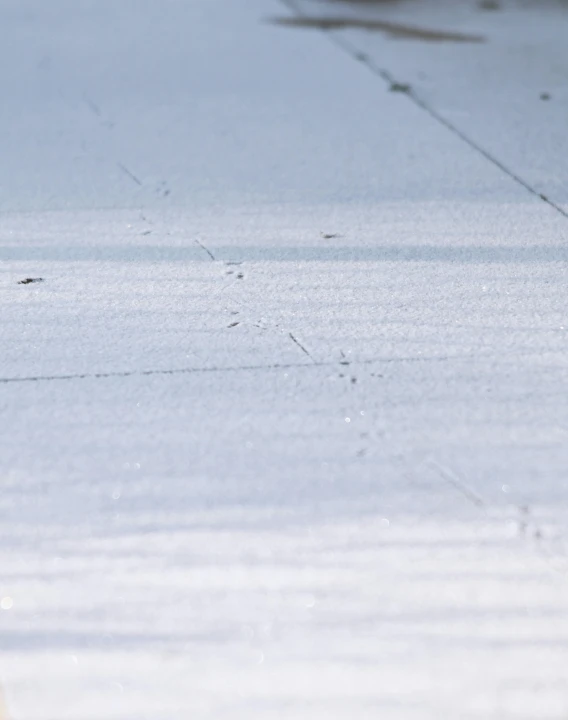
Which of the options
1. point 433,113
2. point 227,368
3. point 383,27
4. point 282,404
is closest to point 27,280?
point 227,368

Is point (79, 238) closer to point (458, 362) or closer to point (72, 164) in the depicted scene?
point (72, 164)

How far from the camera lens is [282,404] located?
2883 mm

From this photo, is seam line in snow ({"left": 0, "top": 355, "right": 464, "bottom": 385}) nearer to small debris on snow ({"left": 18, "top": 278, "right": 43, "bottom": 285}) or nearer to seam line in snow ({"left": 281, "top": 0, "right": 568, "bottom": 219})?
small debris on snow ({"left": 18, "top": 278, "right": 43, "bottom": 285})

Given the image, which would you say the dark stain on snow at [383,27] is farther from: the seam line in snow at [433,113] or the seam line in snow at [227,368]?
the seam line in snow at [227,368]

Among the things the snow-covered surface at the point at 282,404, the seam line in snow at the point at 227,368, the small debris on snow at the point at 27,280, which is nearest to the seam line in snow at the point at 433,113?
the snow-covered surface at the point at 282,404

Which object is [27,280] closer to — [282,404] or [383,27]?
[282,404]

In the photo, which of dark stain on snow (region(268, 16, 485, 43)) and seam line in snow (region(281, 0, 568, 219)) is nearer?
seam line in snow (region(281, 0, 568, 219))

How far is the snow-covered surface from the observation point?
209 centimetres

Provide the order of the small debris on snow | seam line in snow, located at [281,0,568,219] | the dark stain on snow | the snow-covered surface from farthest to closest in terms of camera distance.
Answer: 1. the dark stain on snow
2. seam line in snow, located at [281,0,568,219]
3. the small debris on snow
4. the snow-covered surface

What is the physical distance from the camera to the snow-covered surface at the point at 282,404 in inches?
82.1

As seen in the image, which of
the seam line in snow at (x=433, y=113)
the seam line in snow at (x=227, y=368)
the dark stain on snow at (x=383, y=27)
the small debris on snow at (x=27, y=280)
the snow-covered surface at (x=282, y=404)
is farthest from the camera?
the dark stain on snow at (x=383, y=27)

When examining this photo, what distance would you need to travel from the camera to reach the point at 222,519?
2.45 meters

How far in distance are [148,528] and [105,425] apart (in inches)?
16.8

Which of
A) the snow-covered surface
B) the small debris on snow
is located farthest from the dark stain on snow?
the small debris on snow
